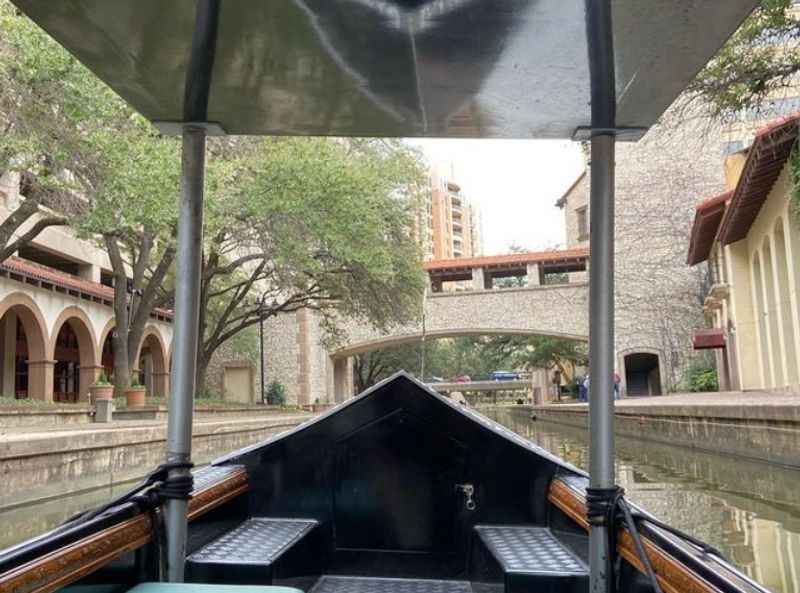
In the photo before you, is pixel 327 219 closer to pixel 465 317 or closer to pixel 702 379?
pixel 702 379

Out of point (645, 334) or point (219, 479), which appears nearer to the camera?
point (219, 479)

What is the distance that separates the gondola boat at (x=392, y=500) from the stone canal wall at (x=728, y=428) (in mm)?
5395

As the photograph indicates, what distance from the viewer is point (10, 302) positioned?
18.3m

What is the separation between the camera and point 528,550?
8.34 feet

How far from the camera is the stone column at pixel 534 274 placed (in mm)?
32656

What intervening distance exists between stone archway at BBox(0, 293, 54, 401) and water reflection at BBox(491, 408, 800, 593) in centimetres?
1498

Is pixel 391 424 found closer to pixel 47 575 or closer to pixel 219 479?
pixel 219 479

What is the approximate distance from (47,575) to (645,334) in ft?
101

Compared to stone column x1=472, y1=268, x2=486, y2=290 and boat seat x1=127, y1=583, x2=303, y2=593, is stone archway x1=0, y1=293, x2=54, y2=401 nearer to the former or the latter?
boat seat x1=127, y1=583, x2=303, y2=593

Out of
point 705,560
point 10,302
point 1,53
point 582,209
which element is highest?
point 582,209

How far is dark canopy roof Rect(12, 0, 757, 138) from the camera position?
140 centimetres

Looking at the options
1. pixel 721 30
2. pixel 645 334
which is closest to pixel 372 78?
pixel 721 30

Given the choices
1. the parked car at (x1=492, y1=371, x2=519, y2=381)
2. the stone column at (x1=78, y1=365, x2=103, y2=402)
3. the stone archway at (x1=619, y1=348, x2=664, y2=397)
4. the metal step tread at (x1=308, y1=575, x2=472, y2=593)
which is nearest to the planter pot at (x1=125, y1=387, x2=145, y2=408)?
the stone column at (x1=78, y1=365, x2=103, y2=402)

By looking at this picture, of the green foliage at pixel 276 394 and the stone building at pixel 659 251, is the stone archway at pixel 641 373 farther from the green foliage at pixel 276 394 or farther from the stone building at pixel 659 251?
the green foliage at pixel 276 394
